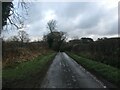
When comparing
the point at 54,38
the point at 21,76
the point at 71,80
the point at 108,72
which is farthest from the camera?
the point at 54,38

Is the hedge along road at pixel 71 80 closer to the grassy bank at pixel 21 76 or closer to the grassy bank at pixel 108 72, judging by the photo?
the grassy bank at pixel 21 76

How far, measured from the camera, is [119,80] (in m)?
16.0

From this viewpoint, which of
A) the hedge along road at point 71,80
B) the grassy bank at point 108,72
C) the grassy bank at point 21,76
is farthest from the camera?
the grassy bank at point 108,72

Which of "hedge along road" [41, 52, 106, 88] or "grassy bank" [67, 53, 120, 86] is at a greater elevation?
"grassy bank" [67, 53, 120, 86]

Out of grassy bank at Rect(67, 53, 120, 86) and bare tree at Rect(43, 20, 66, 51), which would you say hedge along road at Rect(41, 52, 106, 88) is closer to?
grassy bank at Rect(67, 53, 120, 86)

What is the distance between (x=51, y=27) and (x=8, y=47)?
10258 centimetres

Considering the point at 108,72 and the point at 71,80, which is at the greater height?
the point at 108,72

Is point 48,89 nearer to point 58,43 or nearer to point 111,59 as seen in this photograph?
point 111,59

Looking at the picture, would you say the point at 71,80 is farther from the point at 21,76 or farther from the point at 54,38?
the point at 54,38

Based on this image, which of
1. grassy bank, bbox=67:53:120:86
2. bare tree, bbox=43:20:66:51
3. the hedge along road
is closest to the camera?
the hedge along road

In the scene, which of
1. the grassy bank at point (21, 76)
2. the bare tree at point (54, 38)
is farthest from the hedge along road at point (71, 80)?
the bare tree at point (54, 38)

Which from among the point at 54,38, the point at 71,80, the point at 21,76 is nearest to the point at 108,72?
the point at 71,80

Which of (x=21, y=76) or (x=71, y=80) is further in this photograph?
(x=21, y=76)

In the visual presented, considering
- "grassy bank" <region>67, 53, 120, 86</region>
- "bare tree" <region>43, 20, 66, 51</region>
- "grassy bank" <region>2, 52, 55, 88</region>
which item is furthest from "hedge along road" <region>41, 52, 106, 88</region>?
"bare tree" <region>43, 20, 66, 51</region>
